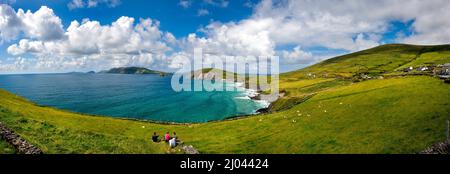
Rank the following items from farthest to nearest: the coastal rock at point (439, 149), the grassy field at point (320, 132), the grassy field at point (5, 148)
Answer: the grassy field at point (320, 132), the coastal rock at point (439, 149), the grassy field at point (5, 148)

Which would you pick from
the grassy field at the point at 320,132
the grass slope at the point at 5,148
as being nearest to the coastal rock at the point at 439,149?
the grassy field at the point at 320,132

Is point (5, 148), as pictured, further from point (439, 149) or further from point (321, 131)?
point (439, 149)

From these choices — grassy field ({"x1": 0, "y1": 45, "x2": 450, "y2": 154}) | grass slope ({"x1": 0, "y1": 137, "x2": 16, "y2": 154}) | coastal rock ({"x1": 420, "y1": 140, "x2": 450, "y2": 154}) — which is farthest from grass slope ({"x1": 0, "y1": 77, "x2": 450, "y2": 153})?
grass slope ({"x1": 0, "y1": 137, "x2": 16, "y2": 154})

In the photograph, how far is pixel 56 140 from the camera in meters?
35.9

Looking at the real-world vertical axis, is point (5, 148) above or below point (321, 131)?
above

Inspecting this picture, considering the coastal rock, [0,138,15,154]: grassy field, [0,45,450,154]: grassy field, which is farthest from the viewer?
[0,45,450,154]: grassy field

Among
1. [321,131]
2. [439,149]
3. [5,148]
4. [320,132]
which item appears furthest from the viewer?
[321,131]

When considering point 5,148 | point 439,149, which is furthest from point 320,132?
point 5,148

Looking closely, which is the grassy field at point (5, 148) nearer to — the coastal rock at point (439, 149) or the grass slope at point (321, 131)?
the grass slope at point (321, 131)

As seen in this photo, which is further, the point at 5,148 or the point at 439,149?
the point at 439,149

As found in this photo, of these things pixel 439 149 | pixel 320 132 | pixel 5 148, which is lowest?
pixel 320 132

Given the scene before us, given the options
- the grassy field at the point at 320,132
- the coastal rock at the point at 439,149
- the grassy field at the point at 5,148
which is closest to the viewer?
the grassy field at the point at 5,148

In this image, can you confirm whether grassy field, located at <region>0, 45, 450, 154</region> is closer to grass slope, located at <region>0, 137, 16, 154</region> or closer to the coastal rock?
the coastal rock
